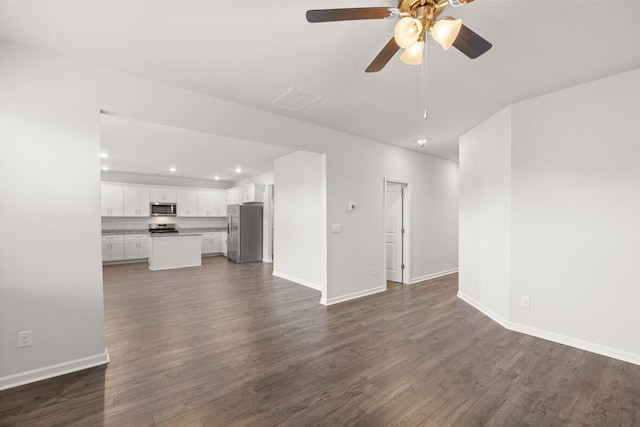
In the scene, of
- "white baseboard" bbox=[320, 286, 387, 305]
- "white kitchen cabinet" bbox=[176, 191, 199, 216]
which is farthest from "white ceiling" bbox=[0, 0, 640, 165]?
"white kitchen cabinet" bbox=[176, 191, 199, 216]

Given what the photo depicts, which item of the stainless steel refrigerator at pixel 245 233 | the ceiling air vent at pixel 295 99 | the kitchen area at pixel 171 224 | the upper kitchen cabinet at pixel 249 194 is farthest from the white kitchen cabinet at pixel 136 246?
the ceiling air vent at pixel 295 99

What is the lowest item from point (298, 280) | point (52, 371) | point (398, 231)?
point (298, 280)

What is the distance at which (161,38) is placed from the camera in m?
2.07

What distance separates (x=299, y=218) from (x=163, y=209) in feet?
18.3

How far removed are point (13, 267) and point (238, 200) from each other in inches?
276

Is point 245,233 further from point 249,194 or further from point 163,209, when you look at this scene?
point 163,209

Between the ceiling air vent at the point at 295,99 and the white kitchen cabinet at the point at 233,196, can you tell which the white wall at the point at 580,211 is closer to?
the ceiling air vent at the point at 295,99

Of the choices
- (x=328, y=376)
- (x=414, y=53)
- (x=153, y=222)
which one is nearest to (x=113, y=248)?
(x=153, y=222)

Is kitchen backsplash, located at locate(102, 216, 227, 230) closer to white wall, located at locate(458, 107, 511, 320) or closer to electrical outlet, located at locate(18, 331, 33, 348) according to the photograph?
electrical outlet, located at locate(18, 331, 33, 348)

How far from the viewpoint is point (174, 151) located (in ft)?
18.6

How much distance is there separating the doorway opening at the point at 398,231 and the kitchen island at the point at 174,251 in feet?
17.4

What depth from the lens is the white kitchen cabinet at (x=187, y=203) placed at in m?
9.10

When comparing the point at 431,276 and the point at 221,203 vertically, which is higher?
the point at 221,203

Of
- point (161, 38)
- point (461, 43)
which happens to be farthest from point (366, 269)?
point (161, 38)
